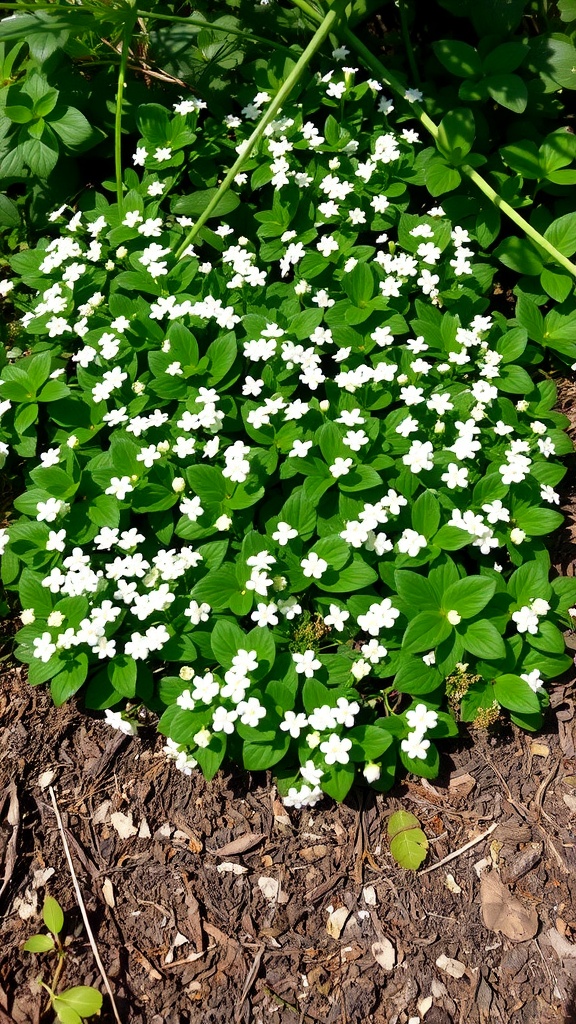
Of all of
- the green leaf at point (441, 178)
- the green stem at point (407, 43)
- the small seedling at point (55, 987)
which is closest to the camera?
the small seedling at point (55, 987)

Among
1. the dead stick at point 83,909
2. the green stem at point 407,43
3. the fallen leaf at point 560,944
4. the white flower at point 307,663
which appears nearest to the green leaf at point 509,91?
the green stem at point 407,43

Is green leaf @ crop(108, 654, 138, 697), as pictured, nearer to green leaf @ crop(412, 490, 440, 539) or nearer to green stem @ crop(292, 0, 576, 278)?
green leaf @ crop(412, 490, 440, 539)

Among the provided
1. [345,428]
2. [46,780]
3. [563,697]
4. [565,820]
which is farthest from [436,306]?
[46,780]

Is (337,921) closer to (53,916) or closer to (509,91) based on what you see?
(53,916)

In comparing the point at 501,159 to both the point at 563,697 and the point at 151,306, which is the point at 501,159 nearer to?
the point at 151,306

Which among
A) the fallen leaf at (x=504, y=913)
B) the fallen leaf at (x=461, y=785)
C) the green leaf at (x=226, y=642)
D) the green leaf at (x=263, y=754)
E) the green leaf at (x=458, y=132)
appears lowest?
the fallen leaf at (x=504, y=913)

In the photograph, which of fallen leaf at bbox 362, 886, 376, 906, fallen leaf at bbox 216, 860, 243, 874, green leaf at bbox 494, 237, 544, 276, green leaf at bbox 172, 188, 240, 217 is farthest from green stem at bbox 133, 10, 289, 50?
fallen leaf at bbox 362, 886, 376, 906

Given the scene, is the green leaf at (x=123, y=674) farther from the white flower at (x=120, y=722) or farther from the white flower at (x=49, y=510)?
the white flower at (x=49, y=510)
